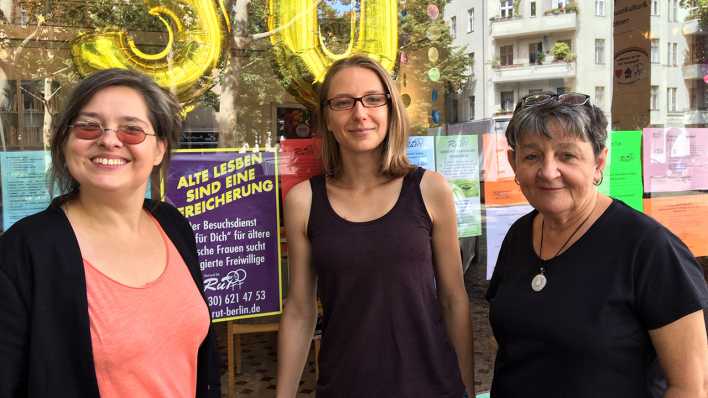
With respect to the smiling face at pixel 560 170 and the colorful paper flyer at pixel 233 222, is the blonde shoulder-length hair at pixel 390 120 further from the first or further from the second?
the colorful paper flyer at pixel 233 222

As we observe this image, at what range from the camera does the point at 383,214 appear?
1813 millimetres

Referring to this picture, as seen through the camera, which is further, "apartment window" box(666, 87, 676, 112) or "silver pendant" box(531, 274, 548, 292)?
"apartment window" box(666, 87, 676, 112)

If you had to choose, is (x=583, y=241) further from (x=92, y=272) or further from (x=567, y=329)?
(x=92, y=272)

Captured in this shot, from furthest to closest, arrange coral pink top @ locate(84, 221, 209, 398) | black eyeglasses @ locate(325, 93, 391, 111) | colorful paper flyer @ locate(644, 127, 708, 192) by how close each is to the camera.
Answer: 1. colorful paper flyer @ locate(644, 127, 708, 192)
2. black eyeglasses @ locate(325, 93, 391, 111)
3. coral pink top @ locate(84, 221, 209, 398)

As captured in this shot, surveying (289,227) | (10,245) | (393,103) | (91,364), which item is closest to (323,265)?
(289,227)

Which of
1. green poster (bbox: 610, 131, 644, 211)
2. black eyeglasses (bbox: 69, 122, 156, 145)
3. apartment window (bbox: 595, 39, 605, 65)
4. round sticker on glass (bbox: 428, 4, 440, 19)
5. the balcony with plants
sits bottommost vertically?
green poster (bbox: 610, 131, 644, 211)

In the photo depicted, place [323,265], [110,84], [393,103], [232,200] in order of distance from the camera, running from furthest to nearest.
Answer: [232,200] → [393,103] → [323,265] → [110,84]

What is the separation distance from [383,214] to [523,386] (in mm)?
659

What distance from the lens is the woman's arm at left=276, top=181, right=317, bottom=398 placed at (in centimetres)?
190

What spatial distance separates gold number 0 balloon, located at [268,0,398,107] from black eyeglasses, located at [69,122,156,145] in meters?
1.40

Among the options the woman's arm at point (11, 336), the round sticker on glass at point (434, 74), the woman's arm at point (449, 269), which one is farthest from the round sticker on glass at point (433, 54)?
the woman's arm at point (11, 336)

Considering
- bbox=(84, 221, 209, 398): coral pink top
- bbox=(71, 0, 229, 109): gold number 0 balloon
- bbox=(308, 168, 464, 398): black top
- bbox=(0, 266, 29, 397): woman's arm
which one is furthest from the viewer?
bbox=(71, 0, 229, 109): gold number 0 balloon

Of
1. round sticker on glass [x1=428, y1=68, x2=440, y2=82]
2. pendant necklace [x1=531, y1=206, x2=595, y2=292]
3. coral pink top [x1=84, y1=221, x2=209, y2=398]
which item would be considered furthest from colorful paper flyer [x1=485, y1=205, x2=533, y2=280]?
coral pink top [x1=84, y1=221, x2=209, y2=398]

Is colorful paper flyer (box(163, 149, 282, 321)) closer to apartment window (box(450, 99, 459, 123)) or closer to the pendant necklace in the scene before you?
apartment window (box(450, 99, 459, 123))
